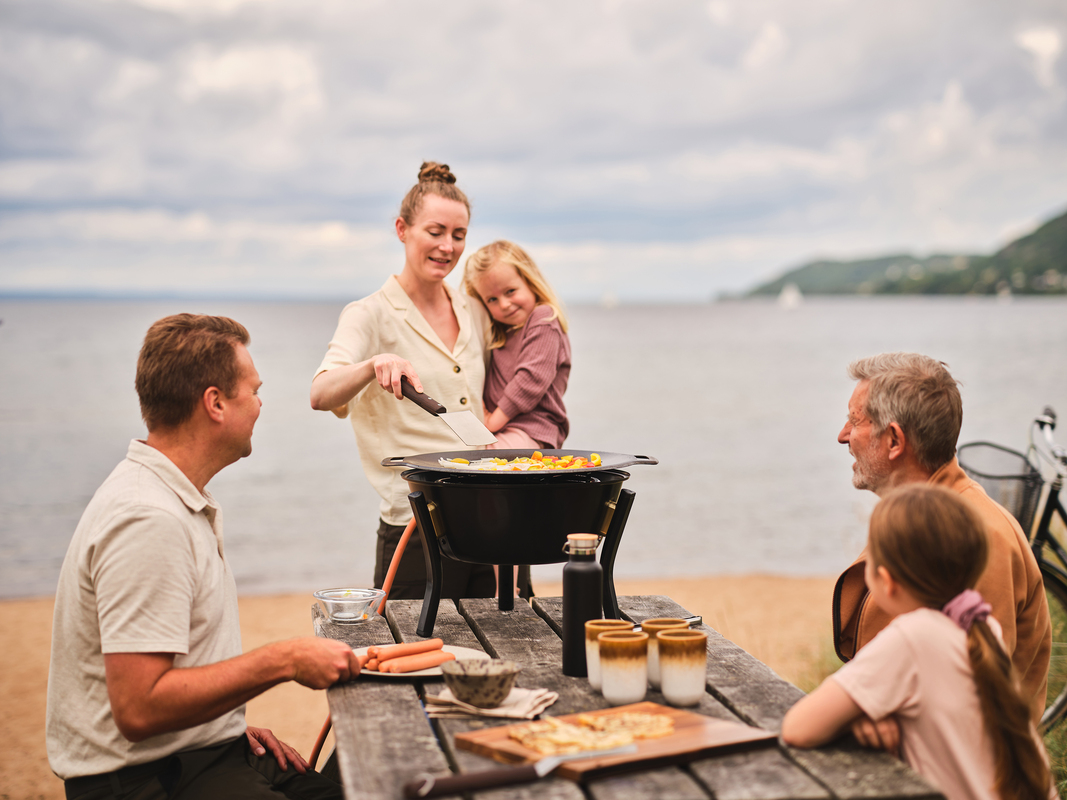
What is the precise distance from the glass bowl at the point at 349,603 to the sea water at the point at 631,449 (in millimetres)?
2246

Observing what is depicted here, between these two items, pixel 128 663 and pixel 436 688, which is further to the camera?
pixel 436 688

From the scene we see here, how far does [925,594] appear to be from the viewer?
62.6 inches

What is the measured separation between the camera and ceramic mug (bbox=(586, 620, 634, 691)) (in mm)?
1803

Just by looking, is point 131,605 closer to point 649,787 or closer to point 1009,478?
point 649,787

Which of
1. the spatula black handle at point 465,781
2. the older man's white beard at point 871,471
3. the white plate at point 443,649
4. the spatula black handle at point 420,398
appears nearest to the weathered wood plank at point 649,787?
the spatula black handle at point 465,781

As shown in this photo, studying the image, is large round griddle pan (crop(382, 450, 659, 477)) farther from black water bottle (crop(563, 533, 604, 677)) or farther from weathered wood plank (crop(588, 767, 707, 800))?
weathered wood plank (crop(588, 767, 707, 800))

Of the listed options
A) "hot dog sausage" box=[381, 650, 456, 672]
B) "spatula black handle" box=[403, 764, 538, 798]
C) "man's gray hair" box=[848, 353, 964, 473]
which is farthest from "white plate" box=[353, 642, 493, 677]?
"man's gray hair" box=[848, 353, 964, 473]

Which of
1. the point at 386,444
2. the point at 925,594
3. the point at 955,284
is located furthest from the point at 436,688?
the point at 955,284

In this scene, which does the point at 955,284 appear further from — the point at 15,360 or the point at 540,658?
the point at 540,658

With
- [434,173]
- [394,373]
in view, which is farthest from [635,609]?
[434,173]

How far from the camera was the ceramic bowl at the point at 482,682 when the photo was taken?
1688 millimetres

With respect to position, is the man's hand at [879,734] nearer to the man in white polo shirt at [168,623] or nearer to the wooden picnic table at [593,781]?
the wooden picnic table at [593,781]

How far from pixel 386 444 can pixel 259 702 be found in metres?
3.66

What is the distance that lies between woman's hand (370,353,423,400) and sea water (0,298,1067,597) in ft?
6.75
